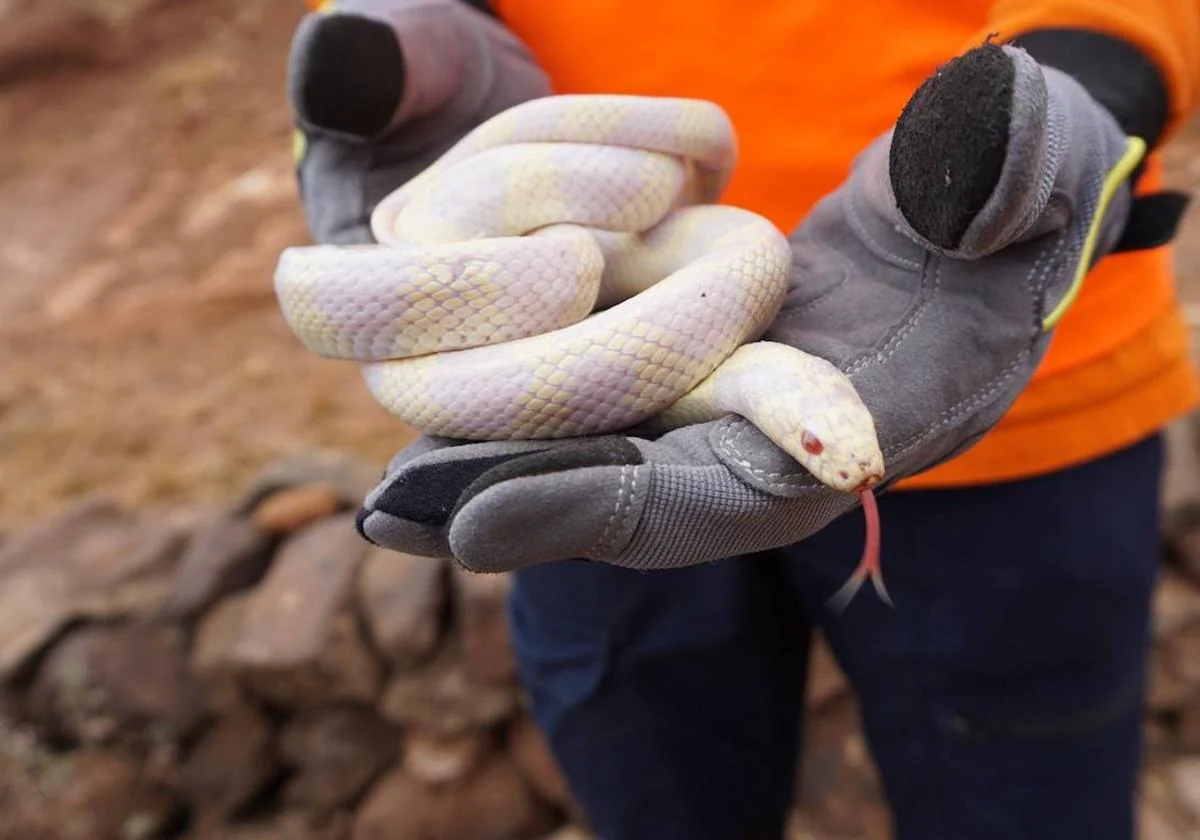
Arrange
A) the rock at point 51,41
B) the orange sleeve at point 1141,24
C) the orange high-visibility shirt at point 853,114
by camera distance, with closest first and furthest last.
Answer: the orange sleeve at point 1141,24 → the orange high-visibility shirt at point 853,114 → the rock at point 51,41

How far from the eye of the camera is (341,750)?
6.63 ft

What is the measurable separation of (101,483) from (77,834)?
1.18 meters

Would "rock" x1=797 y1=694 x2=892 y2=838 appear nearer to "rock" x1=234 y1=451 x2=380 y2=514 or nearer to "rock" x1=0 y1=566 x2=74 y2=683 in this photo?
"rock" x1=234 y1=451 x2=380 y2=514

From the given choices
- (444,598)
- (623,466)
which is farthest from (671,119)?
(444,598)

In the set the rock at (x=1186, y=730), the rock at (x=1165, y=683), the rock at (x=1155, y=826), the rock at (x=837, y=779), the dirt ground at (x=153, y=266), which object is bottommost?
the dirt ground at (x=153, y=266)

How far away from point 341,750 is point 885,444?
1.60 m

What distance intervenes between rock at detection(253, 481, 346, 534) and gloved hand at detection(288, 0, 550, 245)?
3.62 ft

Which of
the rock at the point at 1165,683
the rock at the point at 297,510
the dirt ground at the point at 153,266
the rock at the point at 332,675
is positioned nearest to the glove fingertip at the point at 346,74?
the rock at the point at 332,675

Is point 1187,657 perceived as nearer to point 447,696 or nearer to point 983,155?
point 447,696

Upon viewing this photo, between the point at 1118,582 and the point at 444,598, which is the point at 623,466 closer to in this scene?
the point at 1118,582

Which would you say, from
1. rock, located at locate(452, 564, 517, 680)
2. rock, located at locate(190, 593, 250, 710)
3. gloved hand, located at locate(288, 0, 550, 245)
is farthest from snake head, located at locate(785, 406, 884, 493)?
rock, located at locate(190, 593, 250, 710)

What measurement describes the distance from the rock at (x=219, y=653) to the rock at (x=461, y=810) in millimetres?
345

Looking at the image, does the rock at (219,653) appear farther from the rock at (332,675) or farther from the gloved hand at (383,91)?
the gloved hand at (383,91)

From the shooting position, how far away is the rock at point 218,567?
6.70ft
